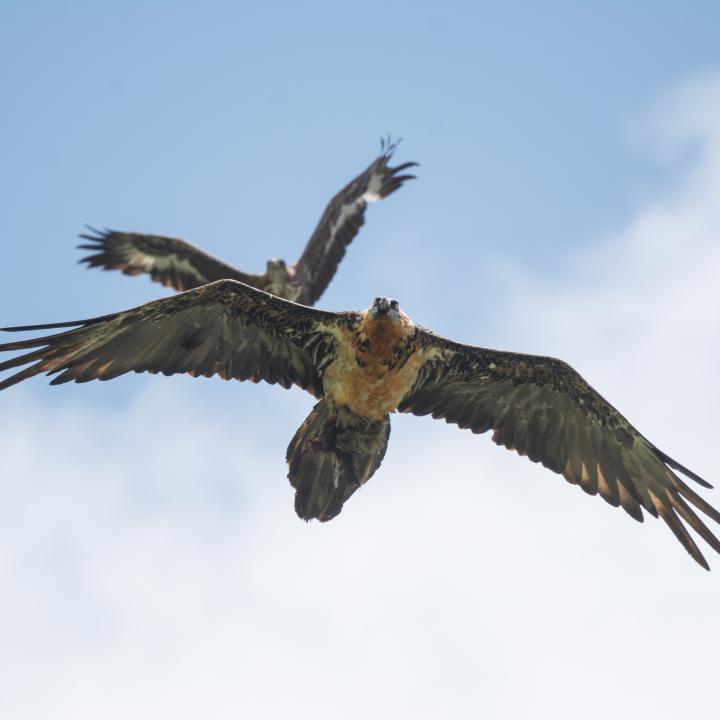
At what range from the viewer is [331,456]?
899cm

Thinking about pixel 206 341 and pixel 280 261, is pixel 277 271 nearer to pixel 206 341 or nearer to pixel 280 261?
pixel 280 261

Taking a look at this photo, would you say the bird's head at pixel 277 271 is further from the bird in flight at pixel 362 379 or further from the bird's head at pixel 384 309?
the bird's head at pixel 384 309

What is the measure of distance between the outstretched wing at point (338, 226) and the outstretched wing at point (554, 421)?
6.46m

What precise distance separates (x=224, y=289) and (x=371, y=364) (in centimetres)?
123

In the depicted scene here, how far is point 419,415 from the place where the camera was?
9.85 meters

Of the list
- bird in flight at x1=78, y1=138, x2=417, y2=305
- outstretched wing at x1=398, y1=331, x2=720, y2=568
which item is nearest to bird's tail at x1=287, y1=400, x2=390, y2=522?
outstretched wing at x1=398, y1=331, x2=720, y2=568

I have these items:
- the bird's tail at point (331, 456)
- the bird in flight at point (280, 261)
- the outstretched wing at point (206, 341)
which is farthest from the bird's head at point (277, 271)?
the bird's tail at point (331, 456)

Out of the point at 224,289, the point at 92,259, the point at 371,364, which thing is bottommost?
the point at 371,364

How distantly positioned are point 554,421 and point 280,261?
22.3 feet

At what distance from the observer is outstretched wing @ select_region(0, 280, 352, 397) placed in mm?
8594

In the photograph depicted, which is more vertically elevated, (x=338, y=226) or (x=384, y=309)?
(x=338, y=226)

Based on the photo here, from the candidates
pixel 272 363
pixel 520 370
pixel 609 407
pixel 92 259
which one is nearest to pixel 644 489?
pixel 609 407

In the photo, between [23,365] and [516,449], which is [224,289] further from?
[516,449]

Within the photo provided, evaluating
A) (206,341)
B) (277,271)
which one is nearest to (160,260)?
(277,271)
